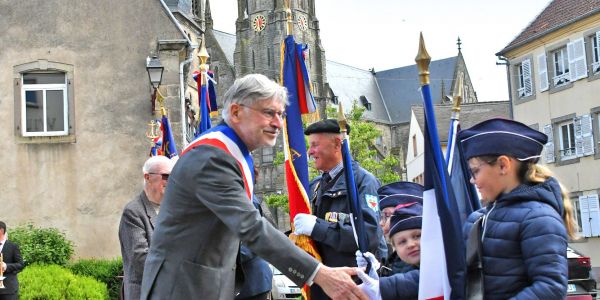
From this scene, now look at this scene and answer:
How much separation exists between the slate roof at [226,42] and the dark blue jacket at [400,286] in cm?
9320

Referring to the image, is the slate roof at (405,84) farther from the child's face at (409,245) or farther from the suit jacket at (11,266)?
the child's face at (409,245)

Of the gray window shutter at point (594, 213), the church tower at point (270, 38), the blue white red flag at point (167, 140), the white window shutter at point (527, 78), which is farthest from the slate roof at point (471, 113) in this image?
the blue white red flag at point (167, 140)

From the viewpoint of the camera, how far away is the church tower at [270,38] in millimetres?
94000

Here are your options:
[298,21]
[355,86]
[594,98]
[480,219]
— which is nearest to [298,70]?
[480,219]

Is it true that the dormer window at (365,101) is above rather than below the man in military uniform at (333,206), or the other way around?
above

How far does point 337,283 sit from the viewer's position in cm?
446

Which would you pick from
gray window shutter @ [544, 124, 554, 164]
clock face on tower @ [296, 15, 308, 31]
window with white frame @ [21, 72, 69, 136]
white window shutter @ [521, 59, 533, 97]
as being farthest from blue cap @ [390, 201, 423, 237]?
clock face on tower @ [296, 15, 308, 31]

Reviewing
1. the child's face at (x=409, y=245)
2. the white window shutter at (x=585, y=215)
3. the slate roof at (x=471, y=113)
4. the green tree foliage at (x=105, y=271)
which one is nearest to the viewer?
the child's face at (x=409, y=245)

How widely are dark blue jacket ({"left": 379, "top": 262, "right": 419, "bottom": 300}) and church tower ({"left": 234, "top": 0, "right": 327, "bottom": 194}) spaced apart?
86.8 m

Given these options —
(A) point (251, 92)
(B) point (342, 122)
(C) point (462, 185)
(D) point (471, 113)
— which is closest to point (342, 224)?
(B) point (342, 122)

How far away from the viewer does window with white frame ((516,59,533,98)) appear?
3972 centimetres

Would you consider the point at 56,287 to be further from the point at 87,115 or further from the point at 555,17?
the point at 555,17

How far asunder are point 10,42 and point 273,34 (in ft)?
250

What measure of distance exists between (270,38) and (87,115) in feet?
252
